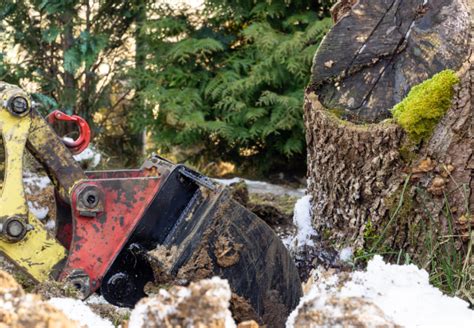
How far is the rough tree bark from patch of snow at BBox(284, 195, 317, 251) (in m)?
0.08

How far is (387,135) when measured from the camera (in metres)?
3.10

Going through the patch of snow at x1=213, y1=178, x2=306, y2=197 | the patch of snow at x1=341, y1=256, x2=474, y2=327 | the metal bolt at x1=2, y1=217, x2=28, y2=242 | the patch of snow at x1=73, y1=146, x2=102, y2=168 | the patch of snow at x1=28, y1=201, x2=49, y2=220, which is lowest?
the patch of snow at x1=213, y1=178, x2=306, y2=197

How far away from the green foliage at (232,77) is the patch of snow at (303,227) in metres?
2.59

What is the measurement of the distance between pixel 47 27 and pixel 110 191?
418 cm

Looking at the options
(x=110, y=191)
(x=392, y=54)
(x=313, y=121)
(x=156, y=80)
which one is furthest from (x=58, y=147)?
(x=156, y=80)

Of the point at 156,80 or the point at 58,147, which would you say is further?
the point at 156,80

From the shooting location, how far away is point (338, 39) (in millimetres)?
3414

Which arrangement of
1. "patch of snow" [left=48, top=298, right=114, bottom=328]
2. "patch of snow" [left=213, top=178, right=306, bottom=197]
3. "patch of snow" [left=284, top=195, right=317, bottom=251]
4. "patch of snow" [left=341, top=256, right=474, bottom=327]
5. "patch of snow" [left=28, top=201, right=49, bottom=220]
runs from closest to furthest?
"patch of snow" [left=341, top=256, right=474, bottom=327] < "patch of snow" [left=48, top=298, right=114, bottom=328] < "patch of snow" [left=284, top=195, right=317, bottom=251] < "patch of snow" [left=28, top=201, right=49, bottom=220] < "patch of snow" [left=213, top=178, right=306, bottom=197]

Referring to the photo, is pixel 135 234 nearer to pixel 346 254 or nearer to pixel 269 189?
pixel 346 254

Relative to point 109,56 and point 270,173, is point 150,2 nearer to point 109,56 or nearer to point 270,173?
point 109,56

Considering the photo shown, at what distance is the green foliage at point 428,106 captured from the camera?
2.99 metres

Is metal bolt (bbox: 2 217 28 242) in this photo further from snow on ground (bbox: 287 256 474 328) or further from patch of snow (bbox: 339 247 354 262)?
patch of snow (bbox: 339 247 354 262)

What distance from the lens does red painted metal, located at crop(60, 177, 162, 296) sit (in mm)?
2775

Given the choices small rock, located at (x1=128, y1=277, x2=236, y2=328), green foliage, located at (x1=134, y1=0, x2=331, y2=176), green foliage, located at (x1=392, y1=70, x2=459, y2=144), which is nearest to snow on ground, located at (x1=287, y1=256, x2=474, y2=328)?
small rock, located at (x1=128, y1=277, x2=236, y2=328)
